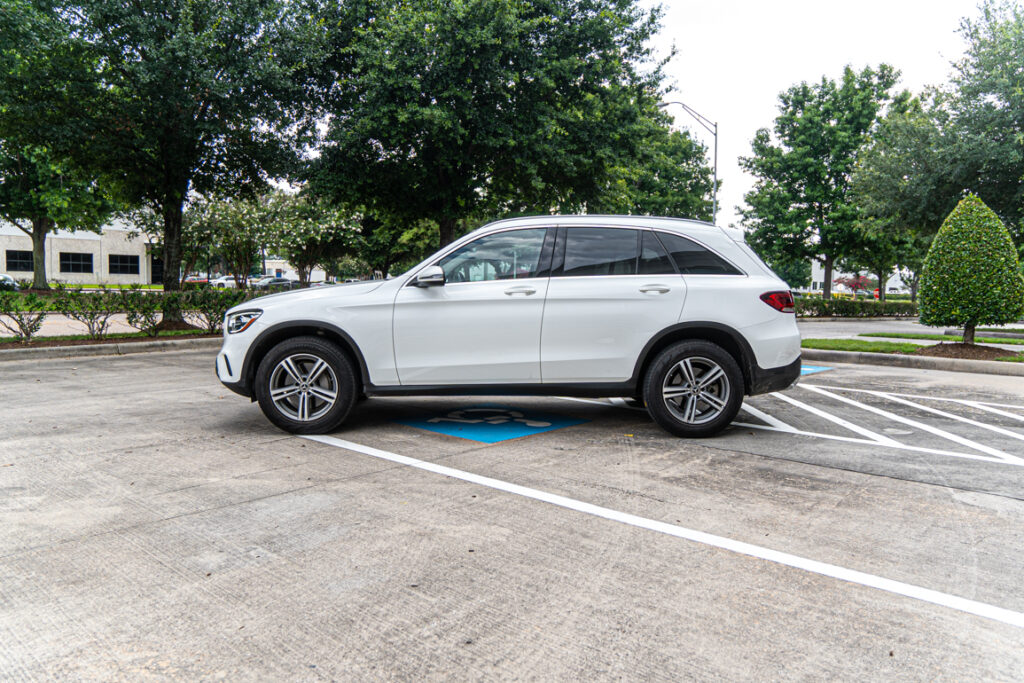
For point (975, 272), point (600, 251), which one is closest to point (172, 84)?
point (600, 251)

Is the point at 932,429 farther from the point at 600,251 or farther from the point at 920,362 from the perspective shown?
the point at 920,362

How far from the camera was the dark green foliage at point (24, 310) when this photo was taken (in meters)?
13.5

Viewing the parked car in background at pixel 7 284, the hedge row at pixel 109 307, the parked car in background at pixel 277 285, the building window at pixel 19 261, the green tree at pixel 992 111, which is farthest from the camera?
the building window at pixel 19 261

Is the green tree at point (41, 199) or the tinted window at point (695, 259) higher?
the green tree at point (41, 199)

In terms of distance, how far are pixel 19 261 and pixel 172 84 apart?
174 ft

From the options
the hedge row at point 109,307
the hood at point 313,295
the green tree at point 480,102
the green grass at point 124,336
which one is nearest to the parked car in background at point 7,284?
the hedge row at point 109,307

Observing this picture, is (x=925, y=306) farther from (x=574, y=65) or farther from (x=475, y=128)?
(x=475, y=128)

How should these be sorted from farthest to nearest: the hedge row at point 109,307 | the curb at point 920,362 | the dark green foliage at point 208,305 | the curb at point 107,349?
the dark green foliage at point 208,305 → the hedge row at point 109,307 → the curb at point 107,349 → the curb at point 920,362

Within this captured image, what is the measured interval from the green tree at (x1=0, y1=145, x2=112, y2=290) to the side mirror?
29.0m

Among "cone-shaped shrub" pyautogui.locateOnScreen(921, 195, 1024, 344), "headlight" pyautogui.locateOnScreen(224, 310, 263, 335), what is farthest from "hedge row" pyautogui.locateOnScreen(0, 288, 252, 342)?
"cone-shaped shrub" pyautogui.locateOnScreen(921, 195, 1024, 344)

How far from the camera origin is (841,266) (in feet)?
177

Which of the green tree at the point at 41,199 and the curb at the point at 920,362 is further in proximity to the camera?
the green tree at the point at 41,199

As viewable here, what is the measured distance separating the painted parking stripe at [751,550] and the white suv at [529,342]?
118 cm

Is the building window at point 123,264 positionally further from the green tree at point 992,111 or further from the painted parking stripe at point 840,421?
the painted parking stripe at point 840,421
